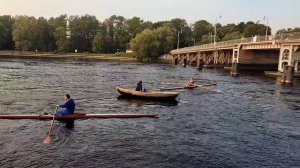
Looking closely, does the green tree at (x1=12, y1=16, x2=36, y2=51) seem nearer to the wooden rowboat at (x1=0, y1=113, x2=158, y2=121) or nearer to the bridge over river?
the bridge over river

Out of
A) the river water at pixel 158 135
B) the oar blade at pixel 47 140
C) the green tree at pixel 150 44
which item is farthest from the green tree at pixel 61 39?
the oar blade at pixel 47 140

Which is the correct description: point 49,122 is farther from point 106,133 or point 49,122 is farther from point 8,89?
point 8,89

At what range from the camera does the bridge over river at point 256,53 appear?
8281 cm

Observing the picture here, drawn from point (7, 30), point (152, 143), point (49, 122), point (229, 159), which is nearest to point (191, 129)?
point (152, 143)

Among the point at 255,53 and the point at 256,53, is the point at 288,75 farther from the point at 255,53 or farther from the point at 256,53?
the point at 256,53

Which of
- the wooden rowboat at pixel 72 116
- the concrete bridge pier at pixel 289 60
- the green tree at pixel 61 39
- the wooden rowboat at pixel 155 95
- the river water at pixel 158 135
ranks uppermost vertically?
the green tree at pixel 61 39

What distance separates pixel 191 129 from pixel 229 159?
759 centimetres

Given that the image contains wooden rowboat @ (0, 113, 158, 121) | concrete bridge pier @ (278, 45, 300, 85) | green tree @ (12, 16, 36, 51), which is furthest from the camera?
green tree @ (12, 16, 36, 51)

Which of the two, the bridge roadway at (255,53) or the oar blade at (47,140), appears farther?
the bridge roadway at (255,53)

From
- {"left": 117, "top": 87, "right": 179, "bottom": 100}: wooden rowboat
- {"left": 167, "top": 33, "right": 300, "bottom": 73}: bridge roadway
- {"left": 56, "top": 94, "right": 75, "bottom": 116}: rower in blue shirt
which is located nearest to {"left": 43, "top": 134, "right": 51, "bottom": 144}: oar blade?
{"left": 56, "top": 94, "right": 75, "bottom": 116}: rower in blue shirt

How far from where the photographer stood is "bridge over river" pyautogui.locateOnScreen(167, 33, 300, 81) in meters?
82.8

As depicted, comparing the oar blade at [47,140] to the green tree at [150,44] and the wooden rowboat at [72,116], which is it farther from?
the green tree at [150,44]

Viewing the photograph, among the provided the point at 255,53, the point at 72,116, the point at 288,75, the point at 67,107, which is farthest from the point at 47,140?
the point at 255,53

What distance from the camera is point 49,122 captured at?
32.4 metres
